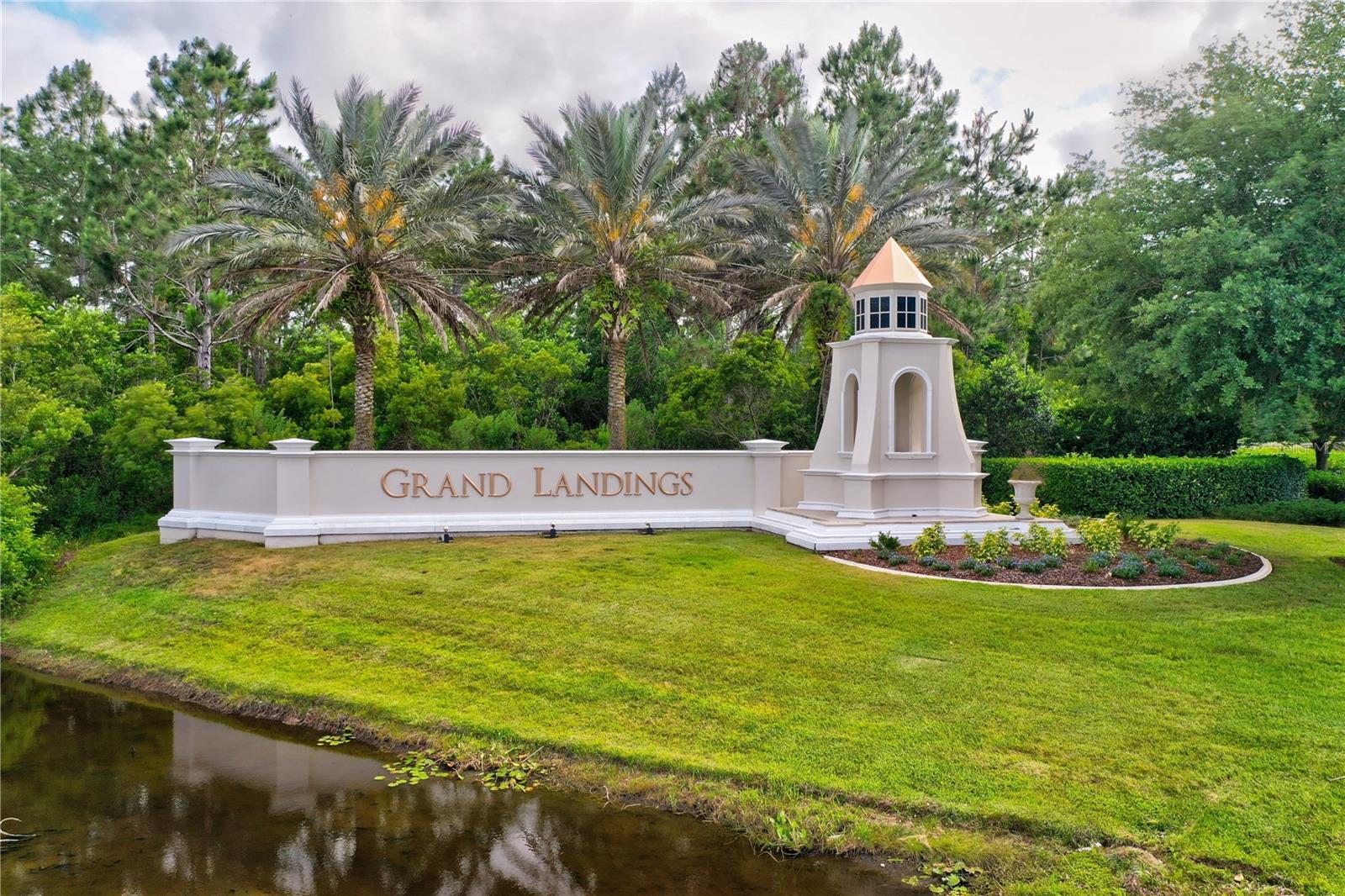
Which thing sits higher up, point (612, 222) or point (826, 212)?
point (826, 212)

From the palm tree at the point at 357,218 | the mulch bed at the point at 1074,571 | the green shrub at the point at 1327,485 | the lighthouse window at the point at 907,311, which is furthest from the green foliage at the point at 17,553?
the green shrub at the point at 1327,485

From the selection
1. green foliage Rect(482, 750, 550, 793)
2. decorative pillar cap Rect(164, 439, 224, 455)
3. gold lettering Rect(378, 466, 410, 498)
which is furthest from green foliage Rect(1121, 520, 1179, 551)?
decorative pillar cap Rect(164, 439, 224, 455)

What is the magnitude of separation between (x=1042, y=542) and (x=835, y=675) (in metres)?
6.18

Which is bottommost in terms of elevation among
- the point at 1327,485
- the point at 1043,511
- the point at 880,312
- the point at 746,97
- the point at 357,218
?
the point at 1043,511

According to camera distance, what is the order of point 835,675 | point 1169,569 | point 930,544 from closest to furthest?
point 835,675, point 1169,569, point 930,544

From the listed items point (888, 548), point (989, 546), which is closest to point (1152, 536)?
point (989, 546)

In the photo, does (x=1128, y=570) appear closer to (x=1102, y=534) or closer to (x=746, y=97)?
(x=1102, y=534)

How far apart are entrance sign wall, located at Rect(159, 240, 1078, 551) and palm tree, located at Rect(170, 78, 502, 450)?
3465 millimetres

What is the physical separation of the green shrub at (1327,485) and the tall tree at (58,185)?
108 feet

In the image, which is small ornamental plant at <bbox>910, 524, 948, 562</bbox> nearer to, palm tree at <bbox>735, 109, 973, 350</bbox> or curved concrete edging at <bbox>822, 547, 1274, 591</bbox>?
curved concrete edging at <bbox>822, 547, 1274, 591</bbox>

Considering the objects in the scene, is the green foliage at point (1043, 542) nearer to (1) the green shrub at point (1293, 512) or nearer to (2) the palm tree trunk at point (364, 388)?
(1) the green shrub at point (1293, 512)

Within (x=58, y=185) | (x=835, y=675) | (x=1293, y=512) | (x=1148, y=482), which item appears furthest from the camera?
(x=58, y=185)

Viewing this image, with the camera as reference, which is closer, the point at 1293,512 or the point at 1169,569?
the point at 1169,569

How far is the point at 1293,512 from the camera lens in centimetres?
1952
